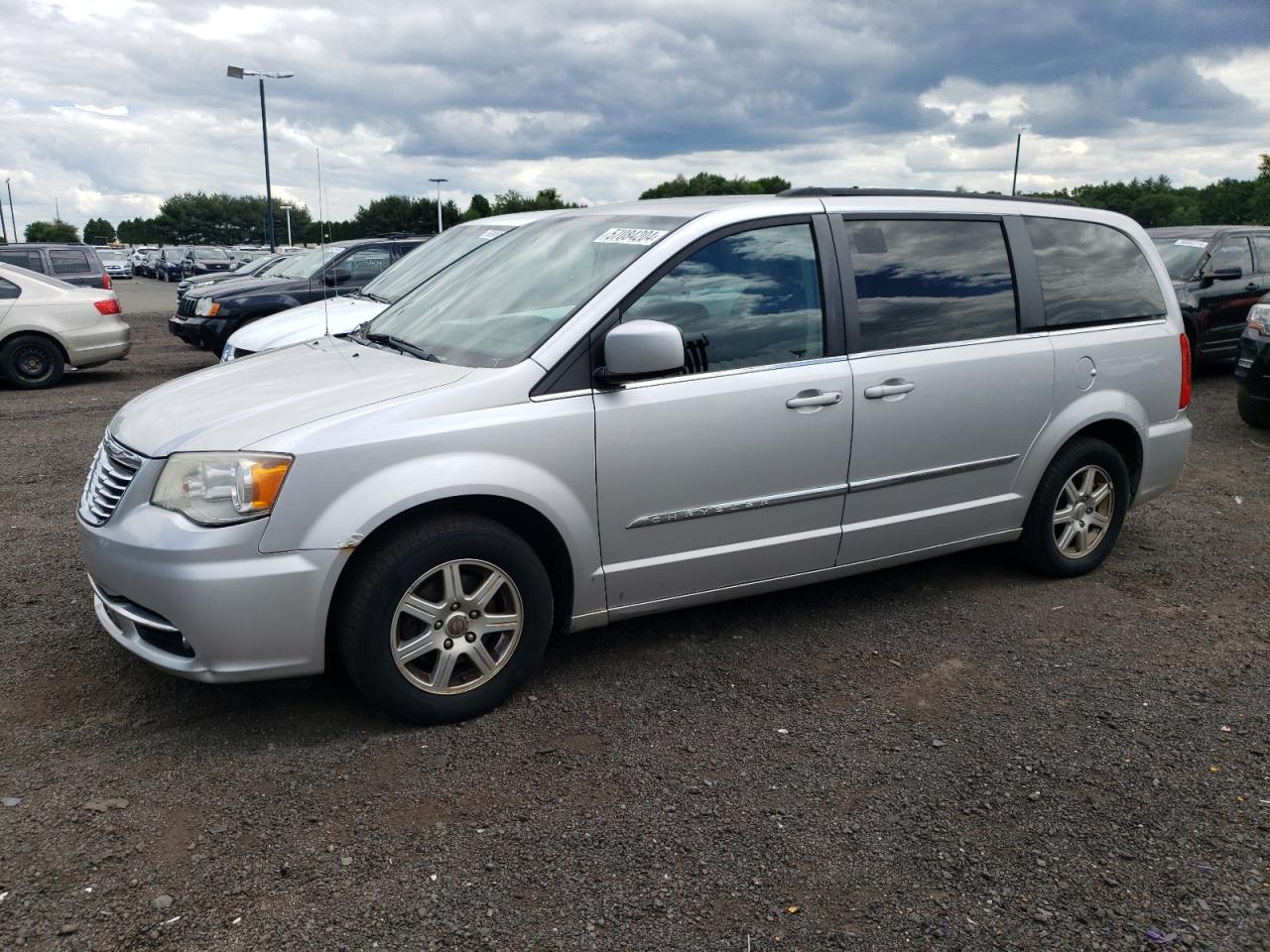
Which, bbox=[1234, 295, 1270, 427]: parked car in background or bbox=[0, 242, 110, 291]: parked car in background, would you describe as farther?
bbox=[0, 242, 110, 291]: parked car in background

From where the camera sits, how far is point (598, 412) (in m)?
3.75

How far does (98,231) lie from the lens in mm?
124812

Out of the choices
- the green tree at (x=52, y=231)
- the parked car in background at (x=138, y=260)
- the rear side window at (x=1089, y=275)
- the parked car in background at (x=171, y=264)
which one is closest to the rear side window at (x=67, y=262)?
the rear side window at (x=1089, y=275)

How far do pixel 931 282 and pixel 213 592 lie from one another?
124 inches

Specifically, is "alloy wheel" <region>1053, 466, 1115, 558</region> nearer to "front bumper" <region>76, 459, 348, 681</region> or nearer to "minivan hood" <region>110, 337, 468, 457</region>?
"minivan hood" <region>110, 337, 468, 457</region>

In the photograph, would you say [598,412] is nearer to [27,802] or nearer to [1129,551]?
[27,802]

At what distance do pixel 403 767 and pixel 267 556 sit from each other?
808 mm

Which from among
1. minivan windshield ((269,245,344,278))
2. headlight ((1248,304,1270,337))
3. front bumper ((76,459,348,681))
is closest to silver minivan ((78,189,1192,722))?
front bumper ((76,459,348,681))

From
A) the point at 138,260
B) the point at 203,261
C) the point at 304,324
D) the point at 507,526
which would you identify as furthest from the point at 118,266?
the point at 507,526

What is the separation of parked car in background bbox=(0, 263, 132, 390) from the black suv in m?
0.91

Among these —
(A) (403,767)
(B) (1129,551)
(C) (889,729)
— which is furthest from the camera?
(B) (1129,551)

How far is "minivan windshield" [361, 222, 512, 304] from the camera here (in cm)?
944

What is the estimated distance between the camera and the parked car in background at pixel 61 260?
1653 cm

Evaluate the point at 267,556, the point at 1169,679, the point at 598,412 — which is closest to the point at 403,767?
the point at 267,556
